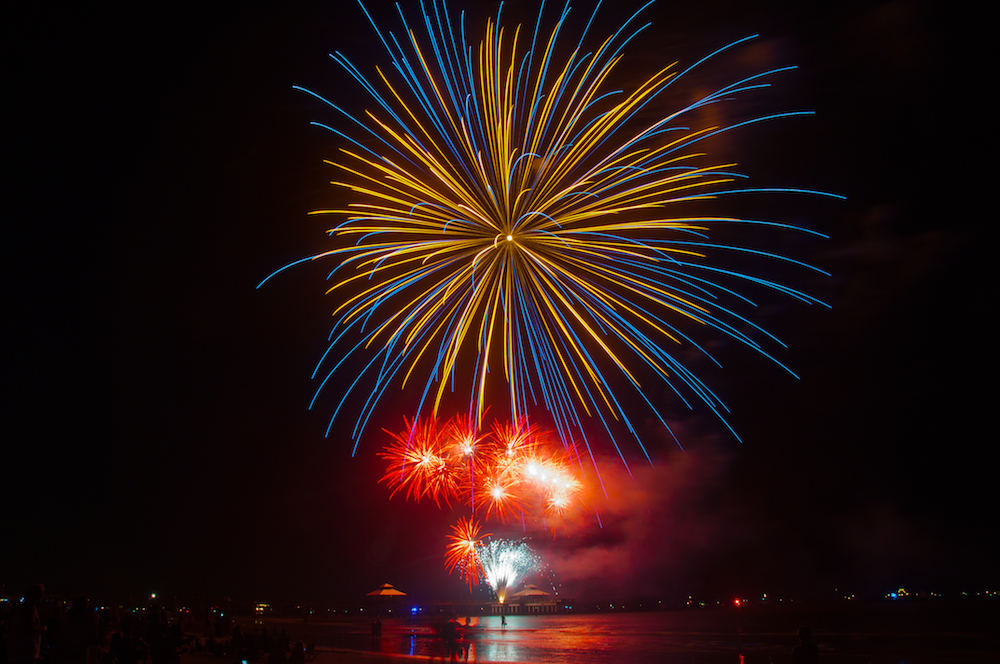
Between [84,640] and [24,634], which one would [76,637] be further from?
[24,634]

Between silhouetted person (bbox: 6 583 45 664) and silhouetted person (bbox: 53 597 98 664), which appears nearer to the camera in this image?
silhouetted person (bbox: 6 583 45 664)

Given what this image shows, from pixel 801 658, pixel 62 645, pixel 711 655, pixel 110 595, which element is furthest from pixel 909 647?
pixel 110 595

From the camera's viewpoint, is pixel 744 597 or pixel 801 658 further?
pixel 744 597

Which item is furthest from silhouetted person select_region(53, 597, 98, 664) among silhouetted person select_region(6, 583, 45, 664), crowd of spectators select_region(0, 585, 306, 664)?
silhouetted person select_region(6, 583, 45, 664)

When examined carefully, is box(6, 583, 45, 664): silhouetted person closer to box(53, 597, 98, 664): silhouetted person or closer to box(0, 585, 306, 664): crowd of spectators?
box(0, 585, 306, 664): crowd of spectators

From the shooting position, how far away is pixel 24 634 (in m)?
6.72

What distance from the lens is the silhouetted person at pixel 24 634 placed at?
6.68 metres

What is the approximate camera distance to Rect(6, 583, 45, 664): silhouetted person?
21.9 feet

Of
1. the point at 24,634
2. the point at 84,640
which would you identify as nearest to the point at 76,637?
the point at 84,640

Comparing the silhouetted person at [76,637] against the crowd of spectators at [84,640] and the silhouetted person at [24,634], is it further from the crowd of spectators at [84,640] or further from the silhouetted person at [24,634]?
the silhouetted person at [24,634]

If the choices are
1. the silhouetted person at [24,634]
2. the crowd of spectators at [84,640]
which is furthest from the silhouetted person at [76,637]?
the silhouetted person at [24,634]

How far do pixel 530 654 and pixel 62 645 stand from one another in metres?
20.9

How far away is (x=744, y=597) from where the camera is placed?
171875 mm

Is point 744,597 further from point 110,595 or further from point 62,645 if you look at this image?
point 62,645
